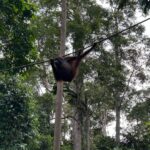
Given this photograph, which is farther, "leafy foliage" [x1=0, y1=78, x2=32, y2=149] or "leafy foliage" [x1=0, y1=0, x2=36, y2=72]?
"leafy foliage" [x1=0, y1=78, x2=32, y2=149]

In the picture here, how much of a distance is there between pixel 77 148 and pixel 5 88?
18.1 feet

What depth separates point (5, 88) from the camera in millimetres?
12336

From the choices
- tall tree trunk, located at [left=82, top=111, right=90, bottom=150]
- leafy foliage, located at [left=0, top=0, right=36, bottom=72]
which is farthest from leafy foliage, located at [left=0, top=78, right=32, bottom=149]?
tall tree trunk, located at [left=82, top=111, right=90, bottom=150]

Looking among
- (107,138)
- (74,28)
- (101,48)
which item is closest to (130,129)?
(107,138)

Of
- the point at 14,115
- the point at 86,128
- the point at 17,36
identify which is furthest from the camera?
the point at 86,128

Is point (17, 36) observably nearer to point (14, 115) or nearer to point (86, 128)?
point (14, 115)

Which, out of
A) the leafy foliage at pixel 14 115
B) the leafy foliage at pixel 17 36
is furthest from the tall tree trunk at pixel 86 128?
the leafy foliage at pixel 17 36

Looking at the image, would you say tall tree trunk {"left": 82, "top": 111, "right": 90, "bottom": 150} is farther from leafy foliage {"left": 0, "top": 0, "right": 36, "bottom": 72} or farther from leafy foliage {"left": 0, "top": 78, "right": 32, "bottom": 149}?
leafy foliage {"left": 0, "top": 0, "right": 36, "bottom": 72}

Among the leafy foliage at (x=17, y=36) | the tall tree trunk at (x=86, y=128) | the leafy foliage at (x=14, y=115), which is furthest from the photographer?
the tall tree trunk at (x=86, y=128)

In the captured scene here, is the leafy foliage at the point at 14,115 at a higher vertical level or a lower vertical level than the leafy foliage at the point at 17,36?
lower

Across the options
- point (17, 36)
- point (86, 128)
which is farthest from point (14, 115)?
point (86, 128)

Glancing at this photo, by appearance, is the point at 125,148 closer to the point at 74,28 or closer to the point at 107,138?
the point at 107,138

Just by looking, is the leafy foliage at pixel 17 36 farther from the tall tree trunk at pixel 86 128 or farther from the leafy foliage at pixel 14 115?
the tall tree trunk at pixel 86 128

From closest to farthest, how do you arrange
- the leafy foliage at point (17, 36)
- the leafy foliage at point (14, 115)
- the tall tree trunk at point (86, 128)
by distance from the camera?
the leafy foliage at point (17, 36), the leafy foliage at point (14, 115), the tall tree trunk at point (86, 128)
